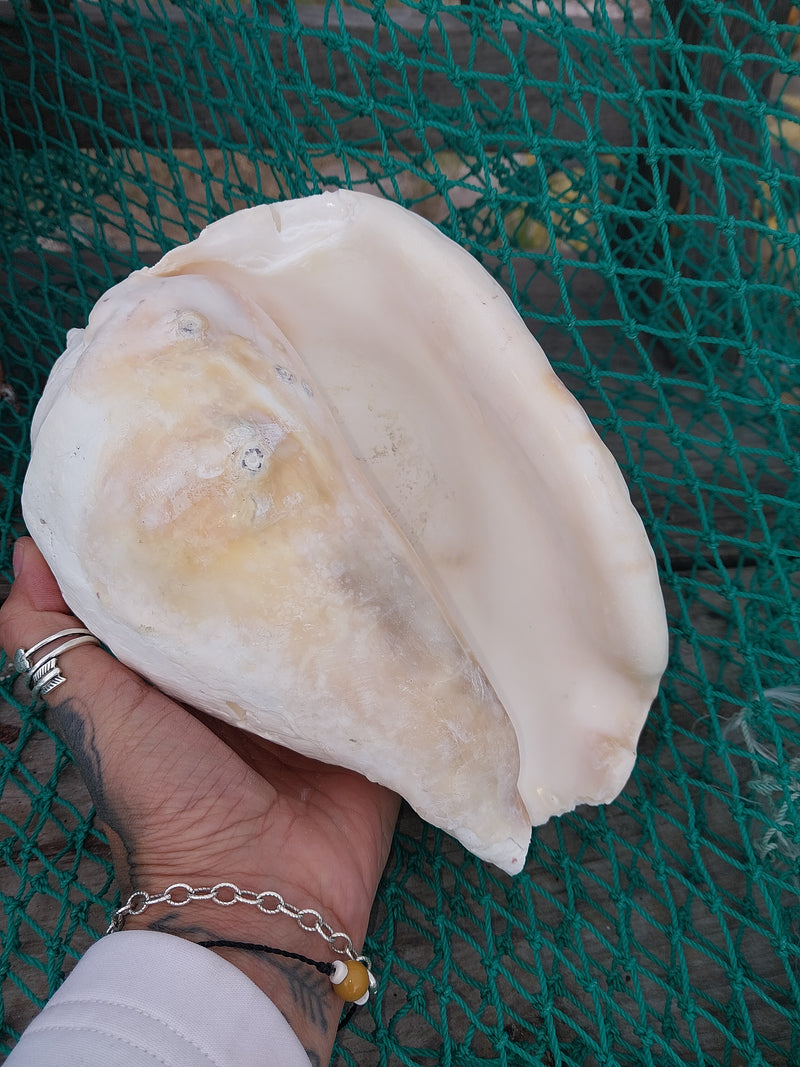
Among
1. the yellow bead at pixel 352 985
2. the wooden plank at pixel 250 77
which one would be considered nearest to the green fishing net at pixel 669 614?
the wooden plank at pixel 250 77

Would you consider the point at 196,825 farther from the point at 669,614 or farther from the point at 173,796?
the point at 669,614

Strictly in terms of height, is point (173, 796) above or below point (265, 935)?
above

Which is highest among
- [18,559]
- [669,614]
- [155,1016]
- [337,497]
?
[337,497]

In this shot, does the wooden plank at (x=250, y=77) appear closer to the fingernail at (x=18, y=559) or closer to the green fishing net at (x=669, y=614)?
the green fishing net at (x=669, y=614)

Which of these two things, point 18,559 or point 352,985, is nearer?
point 352,985

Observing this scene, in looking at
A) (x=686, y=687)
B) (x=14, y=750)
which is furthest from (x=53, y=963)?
(x=686, y=687)

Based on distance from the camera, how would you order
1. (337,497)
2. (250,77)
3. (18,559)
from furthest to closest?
(250,77) → (18,559) → (337,497)

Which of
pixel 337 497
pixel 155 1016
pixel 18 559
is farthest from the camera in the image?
pixel 18 559

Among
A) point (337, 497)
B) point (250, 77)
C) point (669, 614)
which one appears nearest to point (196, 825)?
point (337, 497)
